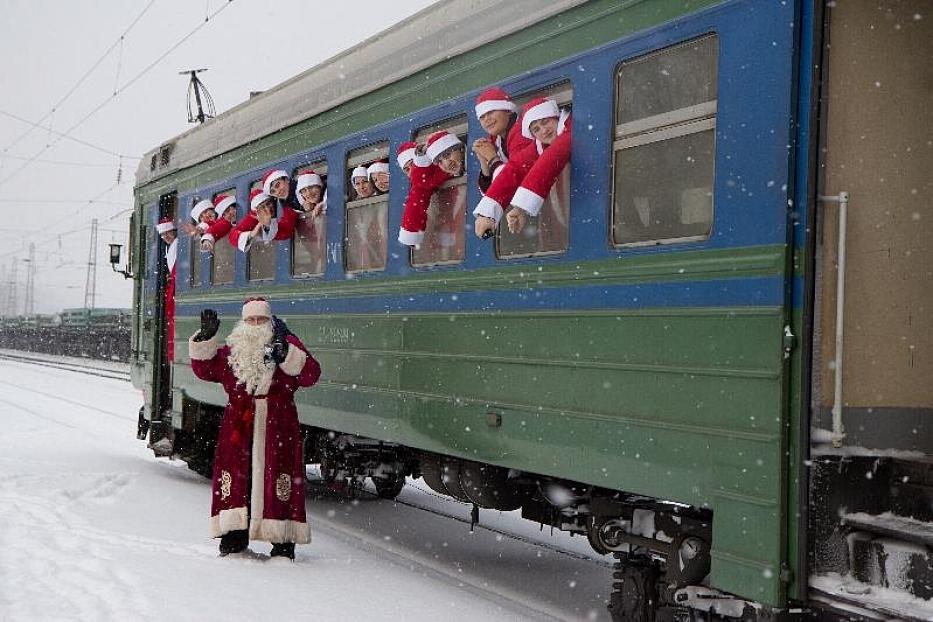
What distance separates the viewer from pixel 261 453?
22.1 feet

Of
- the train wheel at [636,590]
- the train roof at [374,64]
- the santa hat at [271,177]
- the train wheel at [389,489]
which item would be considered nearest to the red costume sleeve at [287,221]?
the santa hat at [271,177]

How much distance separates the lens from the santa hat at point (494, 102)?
560 centimetres

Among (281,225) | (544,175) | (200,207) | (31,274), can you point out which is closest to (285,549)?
(281,225)

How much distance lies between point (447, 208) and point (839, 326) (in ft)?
9.37

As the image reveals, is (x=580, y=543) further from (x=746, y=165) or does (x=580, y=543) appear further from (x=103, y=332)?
(x=103, y=332)

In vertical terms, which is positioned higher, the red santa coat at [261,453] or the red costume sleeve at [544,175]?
the red costume sleeve at [544,175]

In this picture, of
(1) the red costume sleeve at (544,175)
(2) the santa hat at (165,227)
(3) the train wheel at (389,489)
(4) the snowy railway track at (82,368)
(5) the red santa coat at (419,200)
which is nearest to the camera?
(1) the red costume sleeve at (544,175)

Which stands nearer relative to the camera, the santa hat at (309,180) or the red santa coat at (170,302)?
the santa hat at (309,180)

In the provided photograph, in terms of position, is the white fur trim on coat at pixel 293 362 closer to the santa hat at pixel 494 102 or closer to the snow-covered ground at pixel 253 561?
the snow-covered ground at pixel 253 561

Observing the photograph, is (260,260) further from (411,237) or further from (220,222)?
(411,237)

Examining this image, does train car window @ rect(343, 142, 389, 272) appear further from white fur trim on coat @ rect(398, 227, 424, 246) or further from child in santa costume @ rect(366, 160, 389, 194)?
white fur trim on coat @ rect(398, 227, 424, 246)

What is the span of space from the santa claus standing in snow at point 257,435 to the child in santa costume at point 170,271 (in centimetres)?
449

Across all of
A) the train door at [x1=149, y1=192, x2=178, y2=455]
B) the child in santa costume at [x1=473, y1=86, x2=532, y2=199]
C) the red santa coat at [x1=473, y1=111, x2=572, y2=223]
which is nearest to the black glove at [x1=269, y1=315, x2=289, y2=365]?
the child in santa costume at [x1=473, y1=86, x2=532, y2=199]

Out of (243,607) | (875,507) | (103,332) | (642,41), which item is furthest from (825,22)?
(103,332)
